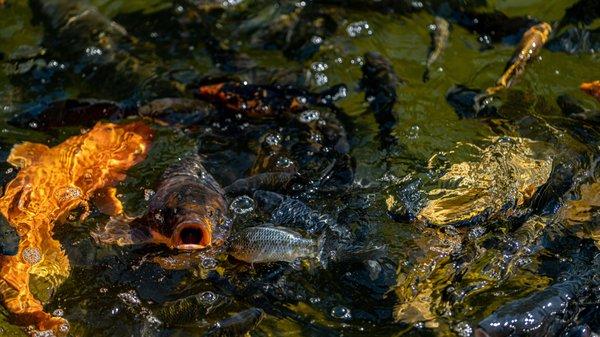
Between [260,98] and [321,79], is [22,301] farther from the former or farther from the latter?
[321,79]

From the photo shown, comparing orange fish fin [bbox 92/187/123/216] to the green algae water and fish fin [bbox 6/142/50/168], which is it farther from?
fish fin [bbox 6/142/50/168]

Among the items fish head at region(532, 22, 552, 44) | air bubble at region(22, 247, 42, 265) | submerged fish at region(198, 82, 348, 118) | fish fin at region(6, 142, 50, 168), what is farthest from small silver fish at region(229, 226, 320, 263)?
fish head at region(532, 22, 552, 44)

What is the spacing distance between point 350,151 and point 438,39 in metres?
1.80

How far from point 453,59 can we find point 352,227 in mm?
2516

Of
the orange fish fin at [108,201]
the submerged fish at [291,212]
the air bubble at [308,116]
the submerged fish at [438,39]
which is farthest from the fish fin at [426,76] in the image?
the orange fish fin at [108,201]

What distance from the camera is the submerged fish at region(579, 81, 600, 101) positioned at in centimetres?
599

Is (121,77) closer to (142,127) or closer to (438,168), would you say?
(142,127)

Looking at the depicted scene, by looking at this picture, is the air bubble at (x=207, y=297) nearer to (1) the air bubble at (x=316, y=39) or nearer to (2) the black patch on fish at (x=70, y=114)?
(2) the black patch on fish at (x=70, y=114)

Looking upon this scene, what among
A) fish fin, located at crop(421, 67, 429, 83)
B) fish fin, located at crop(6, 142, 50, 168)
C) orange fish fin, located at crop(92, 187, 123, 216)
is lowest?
orange fish fin, located at crop(92, 187, 123, 216)

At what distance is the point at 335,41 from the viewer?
6980mm

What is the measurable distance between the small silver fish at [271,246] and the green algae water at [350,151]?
0.15m

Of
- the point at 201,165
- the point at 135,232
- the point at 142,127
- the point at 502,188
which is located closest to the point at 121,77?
the point at 142,127

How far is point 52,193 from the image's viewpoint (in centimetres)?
517

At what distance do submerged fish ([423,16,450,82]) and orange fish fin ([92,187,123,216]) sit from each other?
2847 millimetres
